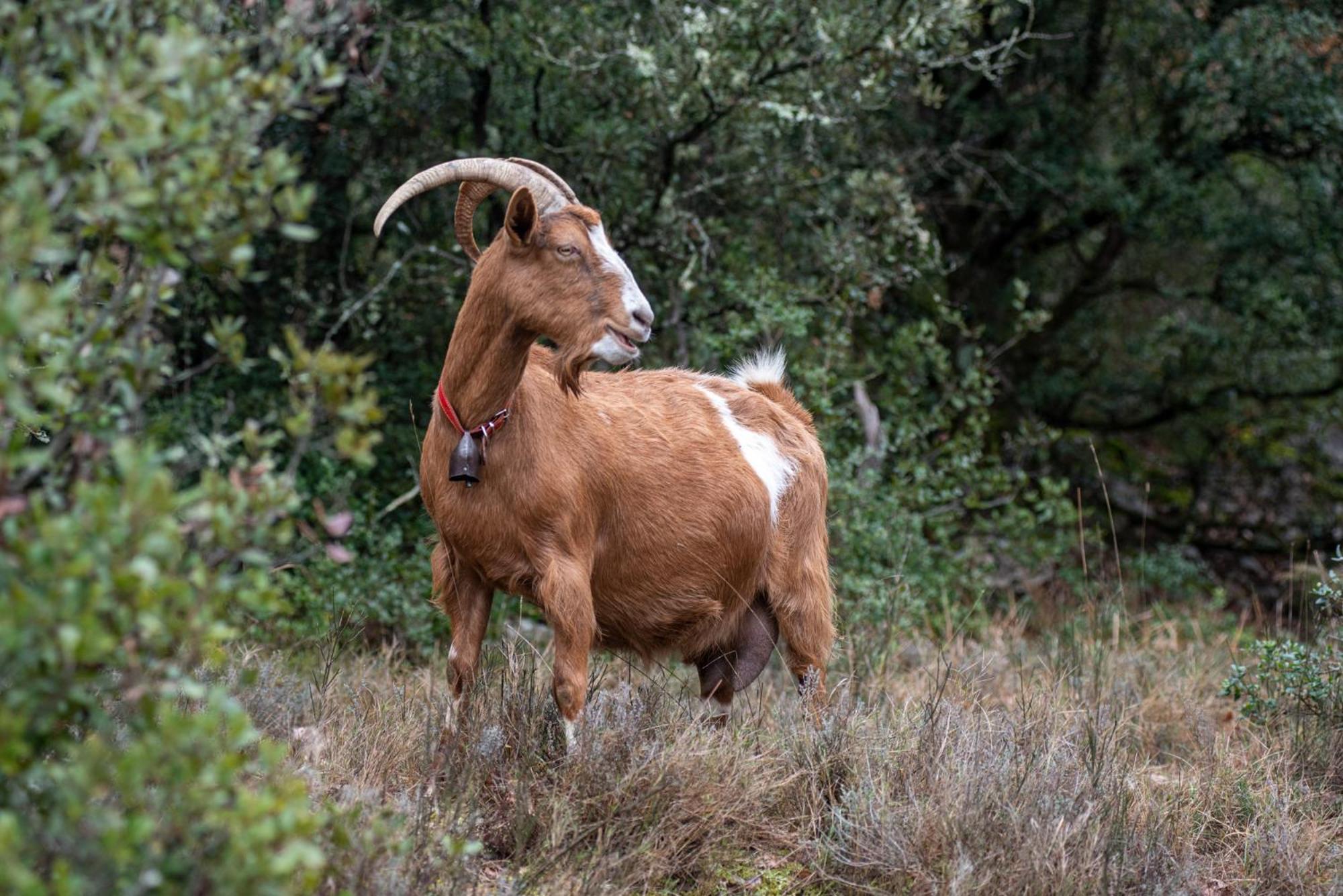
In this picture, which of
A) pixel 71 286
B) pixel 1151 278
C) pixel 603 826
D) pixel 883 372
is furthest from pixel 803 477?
pixel 1151 278

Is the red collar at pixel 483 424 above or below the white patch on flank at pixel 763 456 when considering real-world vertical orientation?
above

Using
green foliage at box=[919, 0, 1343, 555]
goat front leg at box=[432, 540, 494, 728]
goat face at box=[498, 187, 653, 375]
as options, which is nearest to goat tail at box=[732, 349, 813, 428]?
goat face at box=[498, 187, 653, 375]

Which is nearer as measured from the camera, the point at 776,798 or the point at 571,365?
the point at 571,365

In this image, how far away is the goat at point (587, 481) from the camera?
4082 mm

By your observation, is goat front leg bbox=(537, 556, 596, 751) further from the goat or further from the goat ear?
the goat ear

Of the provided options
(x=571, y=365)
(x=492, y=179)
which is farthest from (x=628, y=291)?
(x=492, y=179)

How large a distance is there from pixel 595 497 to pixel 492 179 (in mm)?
1101

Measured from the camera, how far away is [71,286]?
230 cm

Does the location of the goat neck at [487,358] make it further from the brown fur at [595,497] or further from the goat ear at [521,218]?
the goat ear at [521,218]

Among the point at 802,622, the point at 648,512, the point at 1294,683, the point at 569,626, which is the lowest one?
the point at 802,622

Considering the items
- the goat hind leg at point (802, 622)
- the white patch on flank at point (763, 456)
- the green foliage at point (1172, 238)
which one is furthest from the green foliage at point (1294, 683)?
the green foliage at point (1172, 238)

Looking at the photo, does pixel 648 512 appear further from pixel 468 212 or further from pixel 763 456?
pixel 468 212

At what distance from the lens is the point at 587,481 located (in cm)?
438

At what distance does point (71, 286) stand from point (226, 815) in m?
0.99
